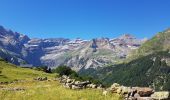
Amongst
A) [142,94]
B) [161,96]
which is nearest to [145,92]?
[142,94]

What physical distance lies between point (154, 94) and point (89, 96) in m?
8.30

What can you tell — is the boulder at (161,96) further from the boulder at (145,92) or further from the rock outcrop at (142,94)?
the boulder at (145,92)

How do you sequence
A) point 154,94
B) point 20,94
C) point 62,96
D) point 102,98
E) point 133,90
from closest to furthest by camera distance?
point 154,94 → point 133,90 → point 102,98 → point 62,96 → point 20,94

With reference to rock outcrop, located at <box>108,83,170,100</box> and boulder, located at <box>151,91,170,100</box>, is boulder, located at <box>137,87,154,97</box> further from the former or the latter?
boulder, located at <box>151,91,170,100</box>

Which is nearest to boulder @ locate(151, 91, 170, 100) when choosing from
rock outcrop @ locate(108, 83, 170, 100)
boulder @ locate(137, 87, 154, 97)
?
rock outcrop @ locate(108, 83, 170, 100)

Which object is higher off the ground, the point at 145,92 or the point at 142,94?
the point at 145,92

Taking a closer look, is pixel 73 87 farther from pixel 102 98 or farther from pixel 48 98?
pixel 102 98

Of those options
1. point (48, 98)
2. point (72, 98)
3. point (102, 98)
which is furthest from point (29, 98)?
point (102, 98)

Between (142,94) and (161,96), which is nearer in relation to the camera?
(161,96)

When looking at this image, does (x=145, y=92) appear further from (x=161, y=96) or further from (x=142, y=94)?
(x=161, y=96)

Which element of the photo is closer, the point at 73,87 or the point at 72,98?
the point at 72,98

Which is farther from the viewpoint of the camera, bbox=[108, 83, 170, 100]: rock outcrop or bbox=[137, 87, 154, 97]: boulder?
bbox=[137, 87, 154, 97]: boulder

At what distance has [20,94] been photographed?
4359 centimetres

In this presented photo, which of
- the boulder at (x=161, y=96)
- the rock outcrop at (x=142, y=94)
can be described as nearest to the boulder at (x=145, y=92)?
the rock outcrop at (x=142, y=94)
